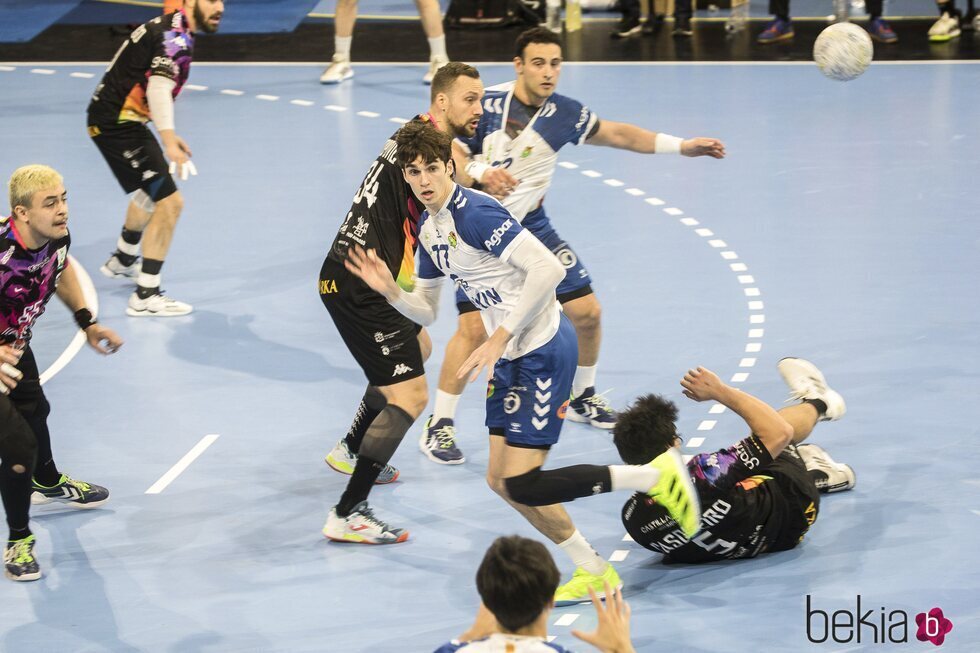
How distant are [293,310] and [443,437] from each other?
2.52m

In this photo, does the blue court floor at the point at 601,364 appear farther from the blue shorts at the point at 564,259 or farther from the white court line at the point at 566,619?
the blue shorts at the point at 564,259

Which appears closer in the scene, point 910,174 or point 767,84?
point 910,174

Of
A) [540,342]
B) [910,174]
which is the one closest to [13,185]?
[540,342]

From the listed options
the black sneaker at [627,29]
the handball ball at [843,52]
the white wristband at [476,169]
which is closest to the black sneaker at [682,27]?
the black sneaker at [627,29]

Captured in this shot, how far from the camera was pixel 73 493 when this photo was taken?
278 inches

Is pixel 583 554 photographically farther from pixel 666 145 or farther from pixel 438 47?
pixel 438 47

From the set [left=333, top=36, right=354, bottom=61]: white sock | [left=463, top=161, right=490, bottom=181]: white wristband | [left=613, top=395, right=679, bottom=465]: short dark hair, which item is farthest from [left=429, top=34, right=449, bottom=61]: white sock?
[left=613, top=395, right=679, bottom=465]: short dark hair

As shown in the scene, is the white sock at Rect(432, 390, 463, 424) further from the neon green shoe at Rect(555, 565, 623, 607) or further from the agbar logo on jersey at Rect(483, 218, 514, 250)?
the agbar logo on jersey at Rect(483, 218, 514, 250)

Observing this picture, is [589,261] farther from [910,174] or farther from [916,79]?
[916,79]

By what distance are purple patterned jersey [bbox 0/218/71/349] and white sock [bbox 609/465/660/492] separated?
2.82 m

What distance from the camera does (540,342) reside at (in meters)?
6.01

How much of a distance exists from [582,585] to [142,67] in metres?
5.53

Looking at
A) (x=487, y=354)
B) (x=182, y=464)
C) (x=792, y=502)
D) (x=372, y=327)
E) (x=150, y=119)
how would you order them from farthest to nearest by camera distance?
(x=150, y=119) → (x=182, y=464) → (x=372, y=327) → (x=792, y=502) → (x=487, y=354)

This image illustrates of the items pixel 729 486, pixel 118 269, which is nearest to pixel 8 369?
pixel 729 486
